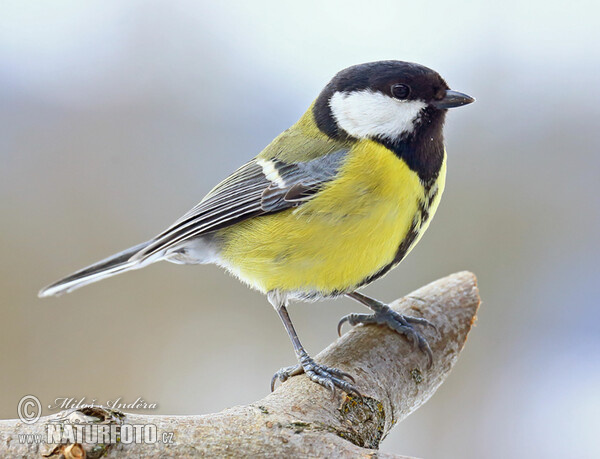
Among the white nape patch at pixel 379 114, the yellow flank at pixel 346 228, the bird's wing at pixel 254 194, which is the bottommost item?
the yellow flank at pixel 346 228

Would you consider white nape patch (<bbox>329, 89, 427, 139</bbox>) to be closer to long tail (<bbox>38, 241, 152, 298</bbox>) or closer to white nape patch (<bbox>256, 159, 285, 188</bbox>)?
white nape patch (<bbox>256, 159, 285, 188</bbox>)

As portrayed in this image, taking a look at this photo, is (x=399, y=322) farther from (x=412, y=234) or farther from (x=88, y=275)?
(x=88, y=275)

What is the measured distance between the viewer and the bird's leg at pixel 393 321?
1049mm

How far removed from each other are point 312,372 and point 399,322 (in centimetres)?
22

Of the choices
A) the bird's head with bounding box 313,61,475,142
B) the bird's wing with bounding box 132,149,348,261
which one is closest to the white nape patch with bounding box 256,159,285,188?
the bird's wing with bounding box 132,149,348,261

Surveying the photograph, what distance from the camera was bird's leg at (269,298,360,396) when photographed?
0.89m

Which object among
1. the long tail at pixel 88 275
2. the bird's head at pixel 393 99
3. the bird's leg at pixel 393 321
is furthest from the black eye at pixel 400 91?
the long tail at pixel 88 275

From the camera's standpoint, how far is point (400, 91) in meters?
1.00

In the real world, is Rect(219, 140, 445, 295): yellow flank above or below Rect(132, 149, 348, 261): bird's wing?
below

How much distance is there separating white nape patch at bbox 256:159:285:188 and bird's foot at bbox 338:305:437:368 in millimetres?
274

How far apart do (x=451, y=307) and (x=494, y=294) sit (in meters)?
0.72

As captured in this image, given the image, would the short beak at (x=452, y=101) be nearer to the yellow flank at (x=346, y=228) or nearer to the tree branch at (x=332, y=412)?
the yellow flank at (x=346, y=228)

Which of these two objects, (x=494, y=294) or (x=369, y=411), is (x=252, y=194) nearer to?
(x=369, y=411)

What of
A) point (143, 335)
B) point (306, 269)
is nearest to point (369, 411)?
point (306, 269)
